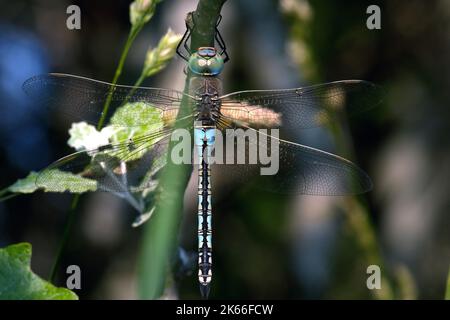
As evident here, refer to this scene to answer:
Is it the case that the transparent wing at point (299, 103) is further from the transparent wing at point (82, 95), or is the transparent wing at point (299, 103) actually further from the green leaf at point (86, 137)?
the green leaf at point (86, 137)

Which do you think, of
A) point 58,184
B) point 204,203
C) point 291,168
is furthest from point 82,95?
point 291,168

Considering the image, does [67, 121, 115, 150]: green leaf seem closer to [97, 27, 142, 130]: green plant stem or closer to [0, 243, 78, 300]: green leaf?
[97, 27, 142, 130]: green plant stem

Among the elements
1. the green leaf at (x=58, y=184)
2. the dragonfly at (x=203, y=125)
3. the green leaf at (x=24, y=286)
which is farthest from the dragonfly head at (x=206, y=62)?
the green leaf at (x=24, y=286)

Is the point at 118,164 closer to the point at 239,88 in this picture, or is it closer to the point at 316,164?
the point at 316,164

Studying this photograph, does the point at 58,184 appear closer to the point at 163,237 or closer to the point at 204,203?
the point at 163,237

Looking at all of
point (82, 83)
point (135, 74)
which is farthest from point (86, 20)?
point (82, 83)

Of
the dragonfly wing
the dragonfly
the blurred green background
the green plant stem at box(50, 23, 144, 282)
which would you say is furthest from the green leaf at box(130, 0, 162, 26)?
the blurred green background
